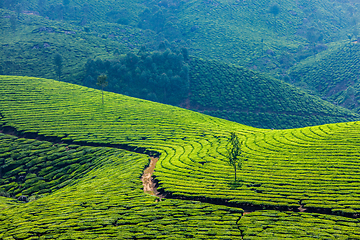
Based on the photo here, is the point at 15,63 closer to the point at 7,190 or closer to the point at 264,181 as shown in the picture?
the point at 7,190

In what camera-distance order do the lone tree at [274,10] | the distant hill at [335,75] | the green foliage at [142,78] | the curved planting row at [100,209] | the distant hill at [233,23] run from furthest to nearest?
the lone tree at [274,10] → the distant hill at [233,23] → the distant hill at [335,75] → the green foliage at [142,78] → the curved planting row at [100,209]

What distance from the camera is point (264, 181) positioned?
4112cm

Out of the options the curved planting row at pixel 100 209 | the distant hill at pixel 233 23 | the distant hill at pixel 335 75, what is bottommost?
the curved planting row at pixel 100 209

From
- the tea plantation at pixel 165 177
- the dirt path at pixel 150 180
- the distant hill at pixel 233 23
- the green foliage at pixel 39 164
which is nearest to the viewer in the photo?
the tea plantation at pixel 165 177

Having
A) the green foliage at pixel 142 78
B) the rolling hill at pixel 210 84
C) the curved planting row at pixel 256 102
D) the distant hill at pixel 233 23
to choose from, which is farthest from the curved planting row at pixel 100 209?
the distant hill at pixel 233 23

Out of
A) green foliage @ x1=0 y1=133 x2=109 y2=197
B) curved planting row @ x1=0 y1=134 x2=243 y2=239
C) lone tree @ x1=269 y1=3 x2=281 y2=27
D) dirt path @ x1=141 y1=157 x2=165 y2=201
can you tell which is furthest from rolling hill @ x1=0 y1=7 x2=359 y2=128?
lone tree @ x1=269 y1=3 x2=281 y2=27

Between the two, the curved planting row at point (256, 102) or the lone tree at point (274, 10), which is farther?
the lone tree at point (274, 10)

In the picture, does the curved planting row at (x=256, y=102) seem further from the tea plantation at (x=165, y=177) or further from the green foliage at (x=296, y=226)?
the green foliage at (x=296, y=226)

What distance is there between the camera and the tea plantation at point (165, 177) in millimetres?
32281

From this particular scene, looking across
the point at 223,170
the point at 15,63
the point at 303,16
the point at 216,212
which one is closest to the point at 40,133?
the point at 223,170

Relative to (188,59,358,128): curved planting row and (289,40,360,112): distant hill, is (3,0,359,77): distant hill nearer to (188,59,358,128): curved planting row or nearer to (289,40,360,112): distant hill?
(289,40,360,112): distant hill

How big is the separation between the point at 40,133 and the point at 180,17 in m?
141

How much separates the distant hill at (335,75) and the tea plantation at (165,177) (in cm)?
6815

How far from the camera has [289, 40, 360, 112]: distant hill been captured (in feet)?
385
